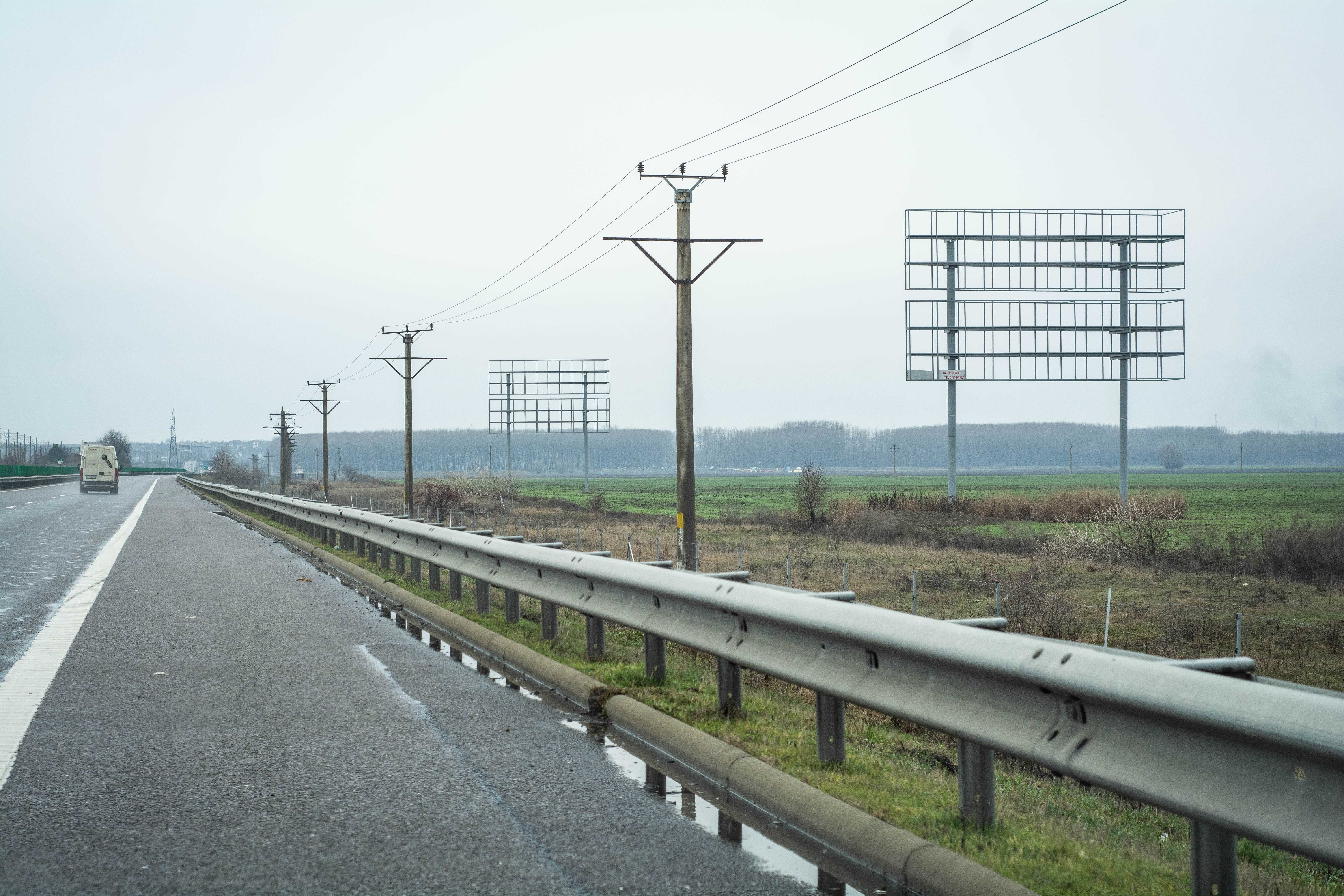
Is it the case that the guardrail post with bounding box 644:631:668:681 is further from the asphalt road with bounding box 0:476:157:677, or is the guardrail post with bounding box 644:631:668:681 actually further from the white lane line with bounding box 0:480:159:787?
the asphalt road with bounding box 0:476:157:677

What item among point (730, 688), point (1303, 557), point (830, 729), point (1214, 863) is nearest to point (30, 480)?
point (1303, 557)

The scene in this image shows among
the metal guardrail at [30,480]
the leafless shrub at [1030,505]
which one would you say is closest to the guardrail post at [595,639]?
the leafless shrub at [1030,505]

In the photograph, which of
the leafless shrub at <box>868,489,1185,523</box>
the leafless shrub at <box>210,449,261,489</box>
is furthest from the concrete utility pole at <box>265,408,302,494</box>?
the leafless shrub at <box>868,489,1185,523</box>

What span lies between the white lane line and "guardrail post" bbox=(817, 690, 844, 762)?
4.10 m

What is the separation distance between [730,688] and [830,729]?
1.38 m

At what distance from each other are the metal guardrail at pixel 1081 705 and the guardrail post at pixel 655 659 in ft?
2.91

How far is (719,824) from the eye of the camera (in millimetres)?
5402

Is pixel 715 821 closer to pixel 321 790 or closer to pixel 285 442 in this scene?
pixel 321 790

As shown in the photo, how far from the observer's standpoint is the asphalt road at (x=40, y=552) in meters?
12.0

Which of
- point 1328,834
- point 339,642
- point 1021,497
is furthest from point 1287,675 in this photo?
point 1021,497

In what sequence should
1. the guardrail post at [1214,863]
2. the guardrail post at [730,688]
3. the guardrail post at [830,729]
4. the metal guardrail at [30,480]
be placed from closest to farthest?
the guardrail post at [1214,863]
the guardrail post at [830,729]
the guardrail post at [730,688]
the metal guardrail at [30,480]

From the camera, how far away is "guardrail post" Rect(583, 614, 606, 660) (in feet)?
30.9

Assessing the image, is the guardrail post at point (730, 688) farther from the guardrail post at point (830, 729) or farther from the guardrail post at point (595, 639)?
the guardrail post at point (595, 639)

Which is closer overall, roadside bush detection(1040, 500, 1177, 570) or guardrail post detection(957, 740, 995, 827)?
guardrail post detection(957, 740, 995, 827)
